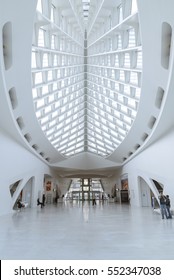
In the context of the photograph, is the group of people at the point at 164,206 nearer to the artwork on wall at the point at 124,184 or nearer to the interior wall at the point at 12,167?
the interior wall at the point at 12,167

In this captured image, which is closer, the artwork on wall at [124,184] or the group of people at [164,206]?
the group of people at [164,206]

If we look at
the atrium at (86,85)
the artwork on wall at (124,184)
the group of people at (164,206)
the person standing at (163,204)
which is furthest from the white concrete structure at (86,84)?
the artwork on wall at (124,184)

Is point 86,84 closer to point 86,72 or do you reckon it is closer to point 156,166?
point 86,72

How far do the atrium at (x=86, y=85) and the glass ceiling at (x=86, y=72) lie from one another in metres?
0.07

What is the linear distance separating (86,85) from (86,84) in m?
0.15

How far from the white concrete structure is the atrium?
0.06 m

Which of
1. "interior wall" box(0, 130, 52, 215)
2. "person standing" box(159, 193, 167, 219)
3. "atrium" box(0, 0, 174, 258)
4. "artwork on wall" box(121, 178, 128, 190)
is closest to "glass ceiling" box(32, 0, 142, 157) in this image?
"atrium" box(0, 0, 174, 258)

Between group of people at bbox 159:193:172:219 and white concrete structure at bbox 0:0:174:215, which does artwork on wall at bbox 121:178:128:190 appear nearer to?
white concrete structure at bbox 0:0:174:215

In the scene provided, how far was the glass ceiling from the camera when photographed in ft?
47.8

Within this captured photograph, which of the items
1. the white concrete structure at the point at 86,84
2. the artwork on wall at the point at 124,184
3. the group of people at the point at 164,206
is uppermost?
the white concrete structure at the point at 86,84

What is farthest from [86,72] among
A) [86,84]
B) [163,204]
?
[163,204]

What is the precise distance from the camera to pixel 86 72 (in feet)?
73.2

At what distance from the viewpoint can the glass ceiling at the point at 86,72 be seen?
1457 cm
